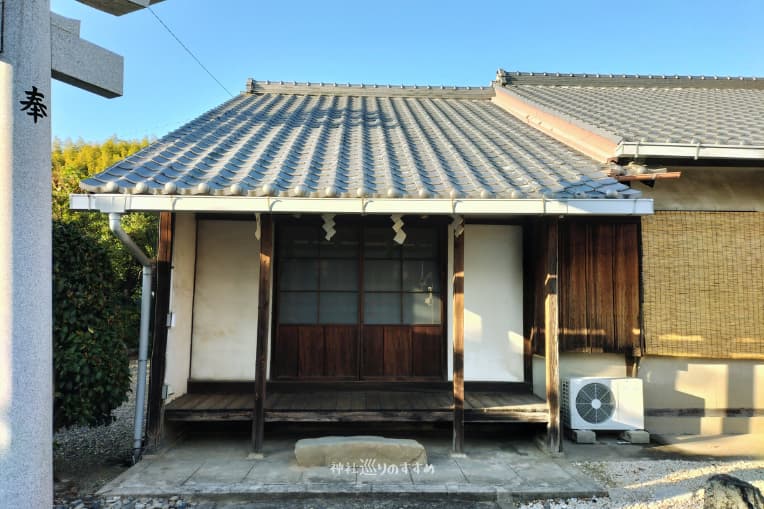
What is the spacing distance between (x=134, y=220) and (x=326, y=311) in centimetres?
889

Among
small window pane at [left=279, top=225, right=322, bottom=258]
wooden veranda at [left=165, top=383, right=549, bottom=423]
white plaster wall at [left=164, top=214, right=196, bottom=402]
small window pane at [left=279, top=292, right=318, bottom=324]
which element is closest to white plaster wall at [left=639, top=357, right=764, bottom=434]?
wooden veranda at [left=165, top=383, right=549, bottom=423]

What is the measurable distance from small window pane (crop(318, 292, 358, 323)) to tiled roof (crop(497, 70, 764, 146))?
3.69 meters

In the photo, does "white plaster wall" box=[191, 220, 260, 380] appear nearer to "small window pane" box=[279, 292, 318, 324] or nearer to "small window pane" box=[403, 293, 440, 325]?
"small window pane" box=[279, 292, 318, 324]

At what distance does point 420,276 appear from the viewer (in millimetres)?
6227

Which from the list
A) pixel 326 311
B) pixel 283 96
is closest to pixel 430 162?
pixel 326 311

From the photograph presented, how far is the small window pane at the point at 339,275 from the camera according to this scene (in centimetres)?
614

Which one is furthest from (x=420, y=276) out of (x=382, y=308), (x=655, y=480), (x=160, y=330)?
(x=655, y=480)

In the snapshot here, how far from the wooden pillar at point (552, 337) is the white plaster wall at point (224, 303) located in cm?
347

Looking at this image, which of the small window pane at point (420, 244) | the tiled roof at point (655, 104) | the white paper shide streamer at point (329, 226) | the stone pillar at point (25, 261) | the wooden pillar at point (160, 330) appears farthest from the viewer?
the small window pane at point (420, 244)

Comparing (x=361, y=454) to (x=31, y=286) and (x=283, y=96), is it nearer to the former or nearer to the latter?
(x=31, y=286)

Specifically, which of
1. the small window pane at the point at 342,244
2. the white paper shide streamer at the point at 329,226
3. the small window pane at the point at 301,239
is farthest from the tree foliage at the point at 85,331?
the small window pane at the point at 342,244

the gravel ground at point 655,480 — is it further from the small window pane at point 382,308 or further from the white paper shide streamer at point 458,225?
the small window pane at point 382,308

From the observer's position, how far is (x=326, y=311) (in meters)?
6.10

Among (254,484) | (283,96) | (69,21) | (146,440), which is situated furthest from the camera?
(283,96)
